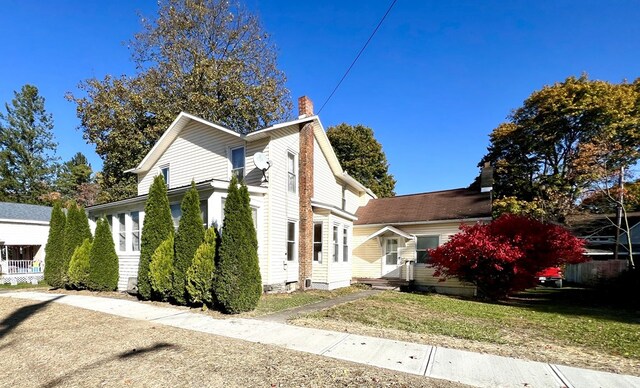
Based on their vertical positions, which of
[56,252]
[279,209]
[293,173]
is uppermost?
[293,173]

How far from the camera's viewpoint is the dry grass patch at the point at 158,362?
415 cm

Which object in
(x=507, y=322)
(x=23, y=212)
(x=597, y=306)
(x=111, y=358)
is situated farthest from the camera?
(x=23, y=212)

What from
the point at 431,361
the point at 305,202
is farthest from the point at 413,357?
the point at 305,202

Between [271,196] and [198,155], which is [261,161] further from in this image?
[198,155]

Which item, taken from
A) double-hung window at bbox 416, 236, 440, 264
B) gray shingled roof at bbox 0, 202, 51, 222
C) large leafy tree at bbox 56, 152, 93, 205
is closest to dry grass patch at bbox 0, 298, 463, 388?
double-hung window at bbox 416, 236, 440, 264

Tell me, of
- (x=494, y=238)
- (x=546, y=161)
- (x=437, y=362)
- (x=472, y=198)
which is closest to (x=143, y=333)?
(x=437, y=362)

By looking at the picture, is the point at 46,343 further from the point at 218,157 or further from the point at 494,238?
the point at 494,238

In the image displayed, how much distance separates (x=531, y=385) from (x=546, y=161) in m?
24.6

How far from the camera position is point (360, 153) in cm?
3659

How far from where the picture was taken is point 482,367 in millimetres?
4660

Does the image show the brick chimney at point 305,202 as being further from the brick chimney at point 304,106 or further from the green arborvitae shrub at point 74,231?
the green arborvitae shrub at point 74,231

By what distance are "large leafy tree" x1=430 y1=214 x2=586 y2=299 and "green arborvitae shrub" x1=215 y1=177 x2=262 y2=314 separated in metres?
8.02

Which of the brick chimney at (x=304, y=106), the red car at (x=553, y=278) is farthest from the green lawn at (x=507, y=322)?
the red car at (x=553, y=278)

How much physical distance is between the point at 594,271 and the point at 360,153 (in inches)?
885
